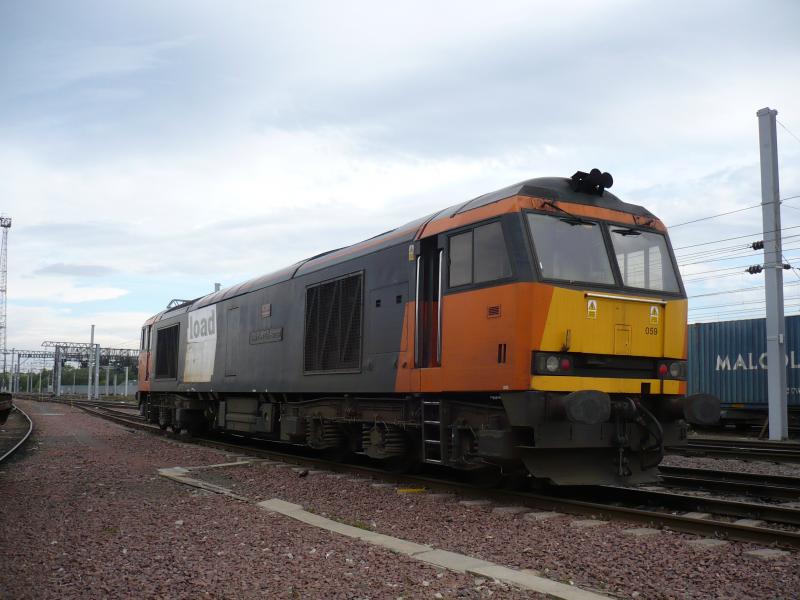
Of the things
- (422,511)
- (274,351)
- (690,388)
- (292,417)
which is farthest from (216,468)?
(690,388)

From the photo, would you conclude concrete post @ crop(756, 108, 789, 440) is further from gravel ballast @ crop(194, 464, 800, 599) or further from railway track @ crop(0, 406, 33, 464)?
railway track @ crop(0, 406, 33, 464)

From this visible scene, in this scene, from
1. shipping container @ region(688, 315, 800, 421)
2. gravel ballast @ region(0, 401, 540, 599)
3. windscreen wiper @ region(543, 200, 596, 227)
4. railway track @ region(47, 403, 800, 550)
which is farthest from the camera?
shipping container @ region(688, 315, 800, 421)

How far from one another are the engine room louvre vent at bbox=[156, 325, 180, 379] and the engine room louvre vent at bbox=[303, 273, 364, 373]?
26.9ft

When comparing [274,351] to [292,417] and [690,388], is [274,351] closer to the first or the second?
[292,417]

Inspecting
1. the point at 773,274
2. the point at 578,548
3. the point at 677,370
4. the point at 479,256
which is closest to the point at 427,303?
the point at 479,256

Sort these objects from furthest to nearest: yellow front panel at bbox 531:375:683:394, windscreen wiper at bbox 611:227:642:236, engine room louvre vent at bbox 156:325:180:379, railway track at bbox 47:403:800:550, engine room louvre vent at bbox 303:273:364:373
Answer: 1. engine room louvre vent at bbox 156:325:180:379
2. engine room louvre vent at bbox 303:273:364:373
3. windscreen wiper at bbox 611:227:642:236
4. yellow front panel at bbox 531:375:683:394
5. railway track at bbox 47:403:800:550

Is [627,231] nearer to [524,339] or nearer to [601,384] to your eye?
[601,384]

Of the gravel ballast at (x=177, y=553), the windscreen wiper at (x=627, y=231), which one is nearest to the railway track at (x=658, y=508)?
the gravel ballast at (x=177, y=553)

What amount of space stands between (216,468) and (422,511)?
5.19 metres

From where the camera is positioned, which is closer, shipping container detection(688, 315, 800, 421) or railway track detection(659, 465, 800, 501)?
railway track detection(659, 465, 800, 501)

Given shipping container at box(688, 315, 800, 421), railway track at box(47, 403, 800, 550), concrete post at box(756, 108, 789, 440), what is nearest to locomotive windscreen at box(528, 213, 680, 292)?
railway track at box(47, 403, 800, 550)

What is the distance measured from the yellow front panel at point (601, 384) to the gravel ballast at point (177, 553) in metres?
2.57

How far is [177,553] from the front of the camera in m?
5.76

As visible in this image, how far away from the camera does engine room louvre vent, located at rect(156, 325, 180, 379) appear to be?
62.5 feet
